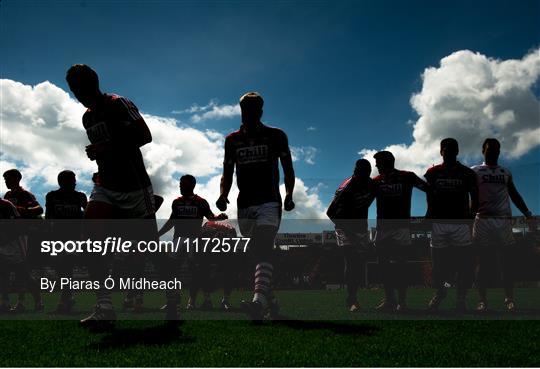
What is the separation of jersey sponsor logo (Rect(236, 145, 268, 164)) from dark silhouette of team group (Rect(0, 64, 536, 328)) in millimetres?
11

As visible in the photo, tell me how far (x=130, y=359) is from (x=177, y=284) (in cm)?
200

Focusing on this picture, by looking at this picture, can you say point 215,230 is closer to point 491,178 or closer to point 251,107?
point 251,107

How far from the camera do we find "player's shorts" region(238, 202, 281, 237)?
4863mm

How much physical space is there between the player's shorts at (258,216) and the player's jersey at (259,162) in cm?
6

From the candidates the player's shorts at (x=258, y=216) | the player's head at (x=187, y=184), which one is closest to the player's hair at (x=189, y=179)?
the player's head at (x=187, y=184)

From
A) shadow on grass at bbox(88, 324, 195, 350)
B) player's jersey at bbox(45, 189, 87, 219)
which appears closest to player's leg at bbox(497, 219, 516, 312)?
shadow on grass at bbox(88, 324, 195, 350)

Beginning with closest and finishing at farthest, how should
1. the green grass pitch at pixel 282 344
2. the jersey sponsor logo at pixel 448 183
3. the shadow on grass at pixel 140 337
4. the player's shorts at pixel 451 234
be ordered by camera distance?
the green grass pitch at pixel 282 344 < the shadow on grass at pixel 140 337 < the jersey sponsor logo at pixel 448 183 < the player's shorts at pixel 451 234

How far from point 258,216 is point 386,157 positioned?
263cm

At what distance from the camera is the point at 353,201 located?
21.3 ft

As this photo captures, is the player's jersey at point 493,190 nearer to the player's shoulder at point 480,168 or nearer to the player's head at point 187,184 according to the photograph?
the player's shoulder at point 480,168

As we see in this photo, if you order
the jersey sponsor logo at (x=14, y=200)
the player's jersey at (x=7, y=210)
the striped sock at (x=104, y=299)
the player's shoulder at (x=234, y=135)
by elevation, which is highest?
the player's shoulder at (x=234, y=135)

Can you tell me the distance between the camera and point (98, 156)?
14.5ft

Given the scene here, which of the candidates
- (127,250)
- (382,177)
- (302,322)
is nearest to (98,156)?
(127,250)

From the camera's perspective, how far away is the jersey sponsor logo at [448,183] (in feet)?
20.8
